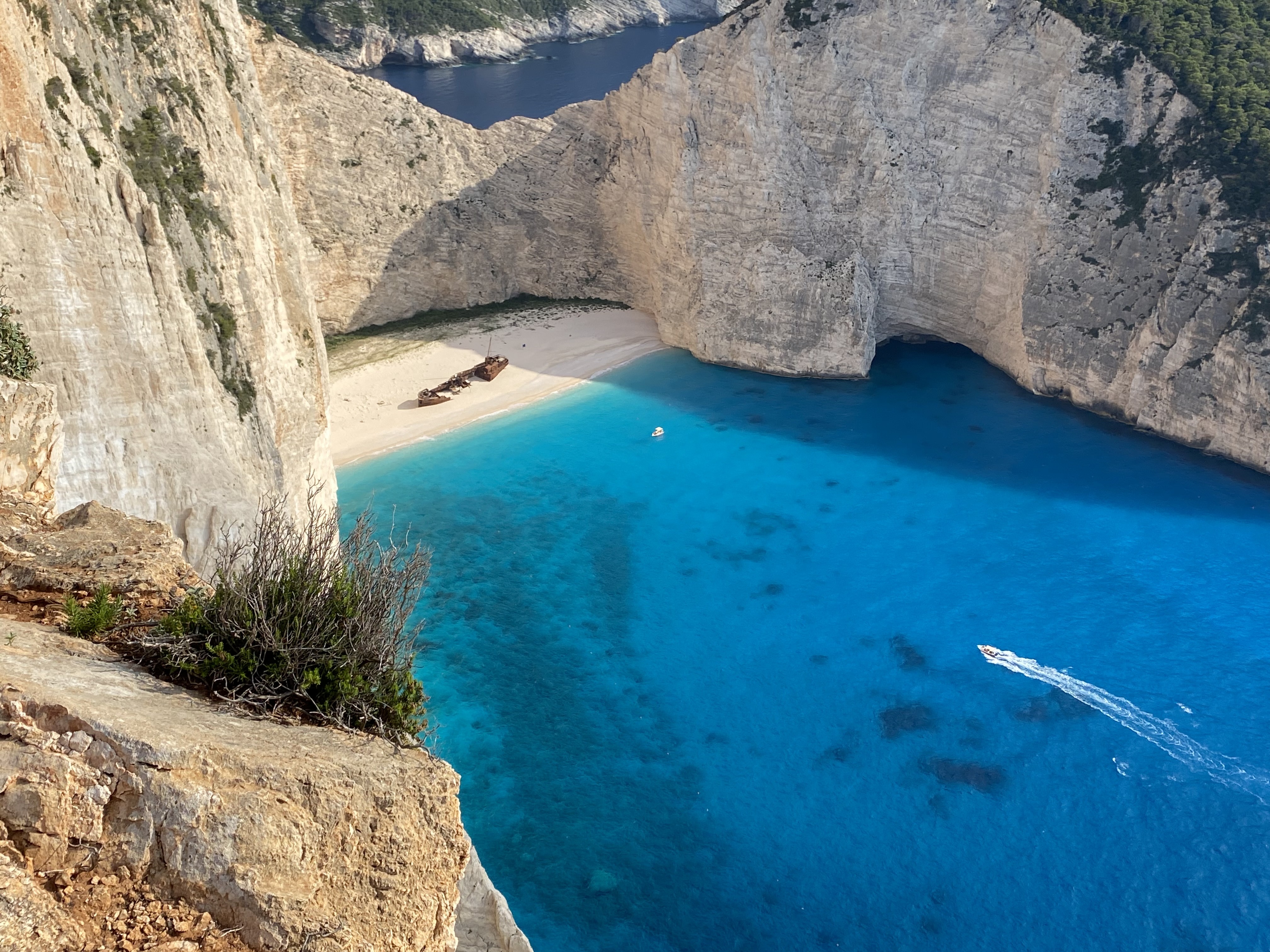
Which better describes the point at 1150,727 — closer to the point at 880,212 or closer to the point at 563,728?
the point at 563,728

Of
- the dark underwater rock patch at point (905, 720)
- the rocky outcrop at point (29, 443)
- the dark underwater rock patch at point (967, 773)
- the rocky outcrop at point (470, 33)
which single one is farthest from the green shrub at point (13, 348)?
the rocky outcrop at point (470, 33)

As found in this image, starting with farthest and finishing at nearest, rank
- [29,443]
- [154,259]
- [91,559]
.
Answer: [154,259], [29,443], [91,559]

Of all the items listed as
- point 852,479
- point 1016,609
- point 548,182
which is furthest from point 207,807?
point 548,182

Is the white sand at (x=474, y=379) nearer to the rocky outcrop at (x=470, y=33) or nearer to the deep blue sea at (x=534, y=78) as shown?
the deep blue sea at (x=534, y=78)

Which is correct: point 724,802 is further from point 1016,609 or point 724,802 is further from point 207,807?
point 207,807

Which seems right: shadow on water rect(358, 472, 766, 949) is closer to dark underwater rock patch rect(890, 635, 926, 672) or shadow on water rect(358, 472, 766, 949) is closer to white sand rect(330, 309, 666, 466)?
white sand rect(330, 309, 666, 466)

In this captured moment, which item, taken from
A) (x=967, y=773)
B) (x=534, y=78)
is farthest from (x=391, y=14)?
(x=967, y=773)
